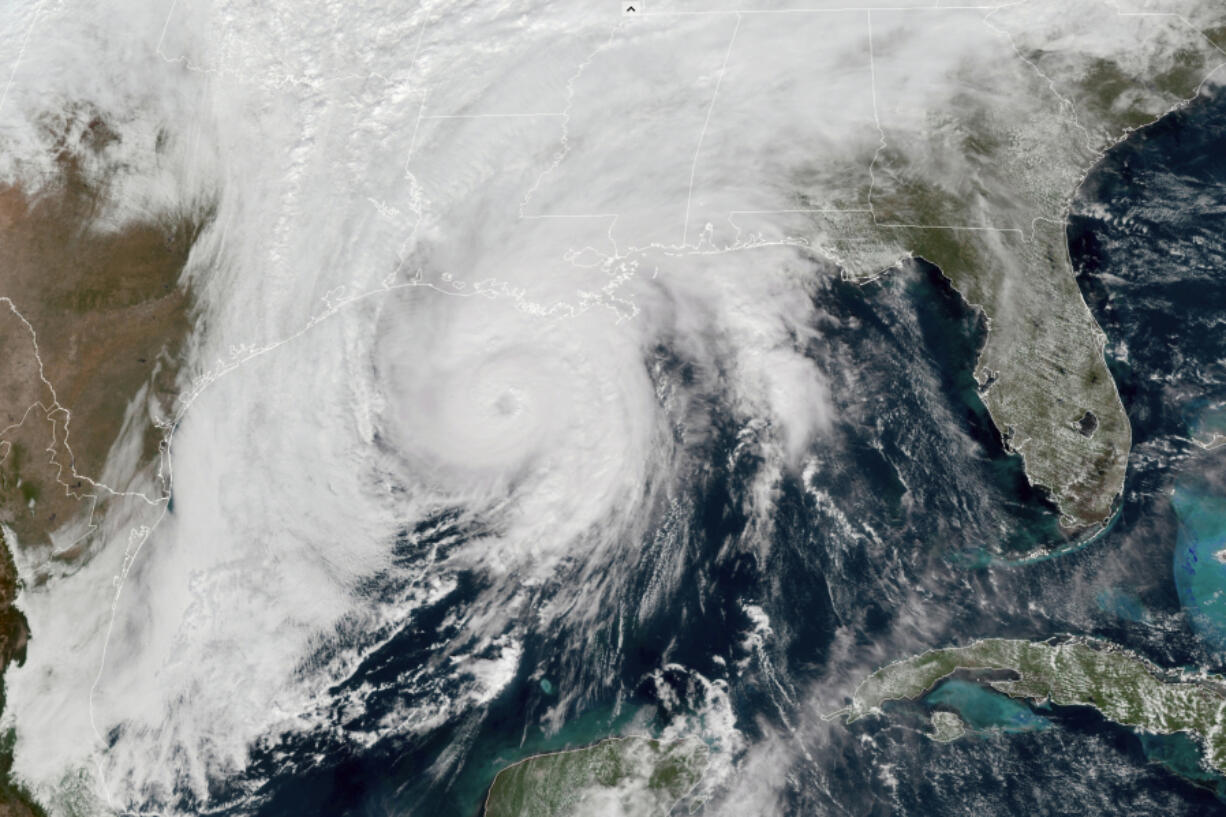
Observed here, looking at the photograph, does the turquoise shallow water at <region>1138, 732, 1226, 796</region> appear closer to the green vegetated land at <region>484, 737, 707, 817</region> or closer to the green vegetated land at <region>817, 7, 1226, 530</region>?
the green vegetated land at <region>817, 7, 1226, 530</region>

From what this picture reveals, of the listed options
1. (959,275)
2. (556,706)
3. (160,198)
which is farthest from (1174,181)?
(160,198)

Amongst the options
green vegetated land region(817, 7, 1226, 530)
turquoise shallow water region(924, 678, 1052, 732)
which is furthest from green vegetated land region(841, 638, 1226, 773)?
green vegetated land region(817, 7, 1226, 530)

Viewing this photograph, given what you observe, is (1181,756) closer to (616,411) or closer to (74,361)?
(616,411)

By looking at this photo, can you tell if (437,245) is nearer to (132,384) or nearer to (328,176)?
(328,176)

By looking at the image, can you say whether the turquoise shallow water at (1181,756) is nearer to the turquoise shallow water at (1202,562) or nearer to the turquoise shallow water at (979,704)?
the turquoise shallow water at (1202,562)

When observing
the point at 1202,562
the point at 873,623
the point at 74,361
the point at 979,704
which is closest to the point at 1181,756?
the point at 1202,562

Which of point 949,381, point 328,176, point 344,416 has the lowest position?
point 949,381
